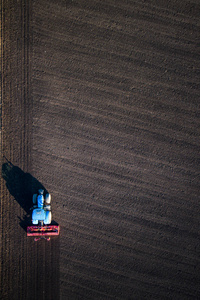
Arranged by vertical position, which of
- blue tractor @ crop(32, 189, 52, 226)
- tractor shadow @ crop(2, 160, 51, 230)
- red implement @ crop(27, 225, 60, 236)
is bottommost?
red implement @ crop(27, 225, 60, 236)

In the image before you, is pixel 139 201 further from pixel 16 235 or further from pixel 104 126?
pixel 16 235

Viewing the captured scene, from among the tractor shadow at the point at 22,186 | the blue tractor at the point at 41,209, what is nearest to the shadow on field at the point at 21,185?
the tractor shadow at the point at 22,186

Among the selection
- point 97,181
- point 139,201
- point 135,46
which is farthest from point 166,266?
point 135,46

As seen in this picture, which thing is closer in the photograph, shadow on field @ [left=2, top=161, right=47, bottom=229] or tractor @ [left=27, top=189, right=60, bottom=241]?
tractor @ [left=27, top=189, right=60, bottom=241]

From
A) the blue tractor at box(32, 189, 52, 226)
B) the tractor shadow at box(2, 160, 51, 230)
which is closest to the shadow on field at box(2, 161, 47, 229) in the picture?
the tractor shadow at box(2, 160, 51, 230)

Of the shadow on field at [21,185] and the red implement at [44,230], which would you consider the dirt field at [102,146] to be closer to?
the shadow on field at [21,185]

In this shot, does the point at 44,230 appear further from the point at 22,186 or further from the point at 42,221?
the point at 22,186

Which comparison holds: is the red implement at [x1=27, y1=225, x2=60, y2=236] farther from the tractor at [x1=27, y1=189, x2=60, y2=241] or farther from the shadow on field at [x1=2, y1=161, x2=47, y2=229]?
the shadow on field at [x1=2, y1=161, x2=47, y2=229]
